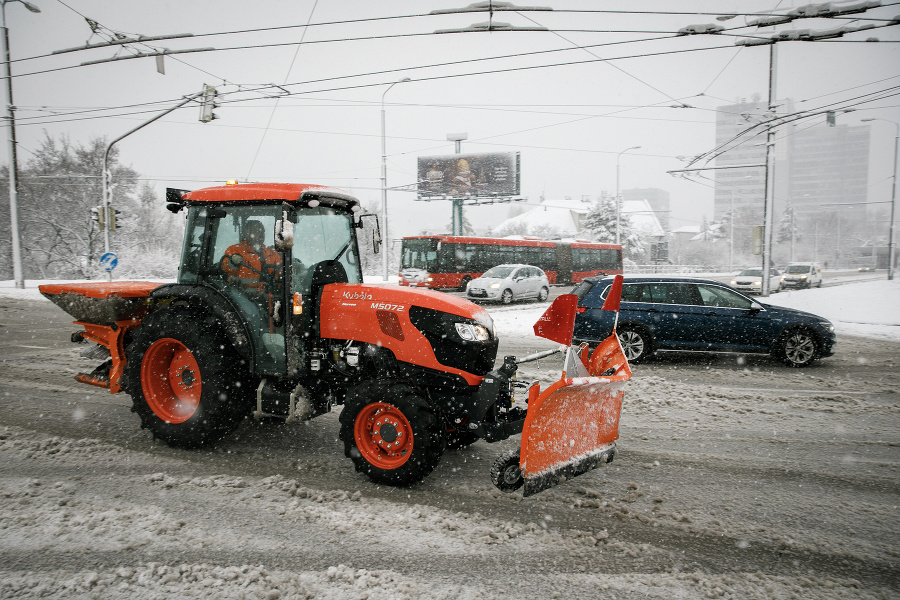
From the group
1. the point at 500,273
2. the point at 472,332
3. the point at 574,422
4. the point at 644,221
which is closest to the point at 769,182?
the point at 500,273

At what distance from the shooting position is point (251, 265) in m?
4.92

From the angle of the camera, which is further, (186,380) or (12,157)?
(12,157)

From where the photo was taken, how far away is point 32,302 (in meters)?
20.6

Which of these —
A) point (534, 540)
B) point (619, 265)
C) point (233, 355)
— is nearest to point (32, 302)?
point (233, 355)

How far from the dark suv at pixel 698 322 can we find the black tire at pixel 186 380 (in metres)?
6.70

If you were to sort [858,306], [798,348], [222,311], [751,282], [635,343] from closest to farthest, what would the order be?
[222,311]
[798,348]
[635,343]
[858,306]
[751,282]

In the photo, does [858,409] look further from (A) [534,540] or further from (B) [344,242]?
(B) [344,242]

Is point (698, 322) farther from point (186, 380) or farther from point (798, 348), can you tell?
point (186, 380)

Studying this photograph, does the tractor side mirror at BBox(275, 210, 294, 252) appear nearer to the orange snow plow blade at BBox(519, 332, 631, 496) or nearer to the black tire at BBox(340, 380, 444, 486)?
the black tire at BBox(340, 380, 444, 486)

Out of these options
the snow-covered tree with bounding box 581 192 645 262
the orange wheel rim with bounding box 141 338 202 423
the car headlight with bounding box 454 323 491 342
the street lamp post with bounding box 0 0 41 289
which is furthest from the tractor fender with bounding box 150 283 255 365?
the snow-covered tree with bounding box 581 192 645 262

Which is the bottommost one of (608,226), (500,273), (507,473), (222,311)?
(507,473)

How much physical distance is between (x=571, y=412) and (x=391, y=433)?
4.61 feet

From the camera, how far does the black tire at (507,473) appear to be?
4.03m

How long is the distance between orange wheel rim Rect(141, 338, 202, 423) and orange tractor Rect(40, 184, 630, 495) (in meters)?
0.01
